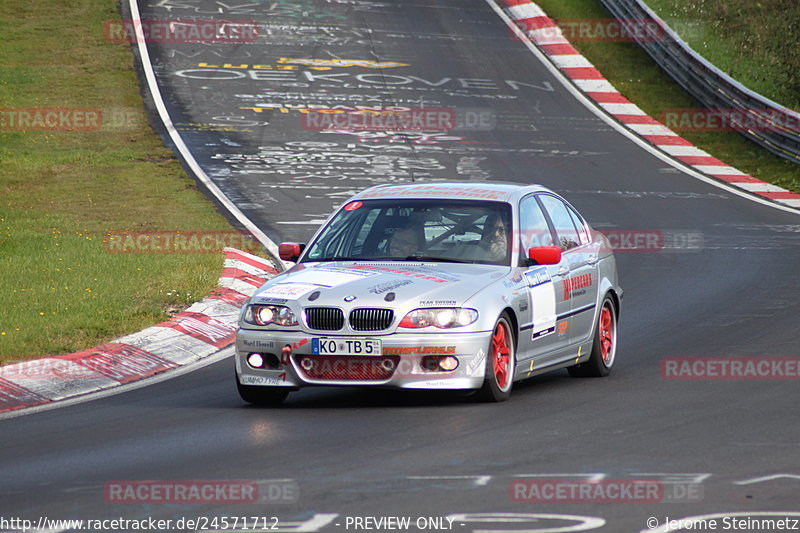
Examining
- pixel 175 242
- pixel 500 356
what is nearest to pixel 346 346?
pixel 500 356

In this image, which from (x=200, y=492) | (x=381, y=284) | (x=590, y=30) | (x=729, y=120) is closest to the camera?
(x=200, y=492)

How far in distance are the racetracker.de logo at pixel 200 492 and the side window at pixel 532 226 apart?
3795 mm

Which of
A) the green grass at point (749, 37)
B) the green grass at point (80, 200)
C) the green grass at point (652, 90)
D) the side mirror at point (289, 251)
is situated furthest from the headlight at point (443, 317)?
the green grass at point (749, 37)

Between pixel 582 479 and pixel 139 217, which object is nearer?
pixel 582 479

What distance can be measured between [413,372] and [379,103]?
2046 cm

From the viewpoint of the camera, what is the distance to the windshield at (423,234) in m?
9.78

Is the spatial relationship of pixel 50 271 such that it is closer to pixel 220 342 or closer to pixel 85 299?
pixel 85 299

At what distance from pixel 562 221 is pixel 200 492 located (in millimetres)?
5045

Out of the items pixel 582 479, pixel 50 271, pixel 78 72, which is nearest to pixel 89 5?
pixel 78 72

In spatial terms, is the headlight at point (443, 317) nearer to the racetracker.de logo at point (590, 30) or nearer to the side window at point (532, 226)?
the side window at point (532, 226)

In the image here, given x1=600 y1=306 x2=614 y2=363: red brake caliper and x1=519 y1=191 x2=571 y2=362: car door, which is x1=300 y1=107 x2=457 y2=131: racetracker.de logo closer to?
x1=600 y1=306 x2=614 y2=363: red brake caliper

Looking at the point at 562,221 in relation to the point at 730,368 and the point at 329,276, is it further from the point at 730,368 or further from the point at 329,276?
the point at 329,276

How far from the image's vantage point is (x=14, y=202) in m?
19.9

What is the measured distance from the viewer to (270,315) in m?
9.13
